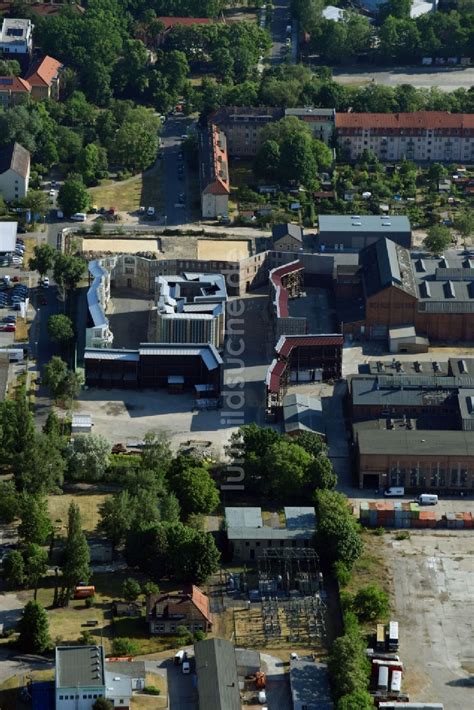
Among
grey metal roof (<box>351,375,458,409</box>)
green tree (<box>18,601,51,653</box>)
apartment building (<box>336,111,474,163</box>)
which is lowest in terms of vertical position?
green tree (<box>18,601,51,653</box>)

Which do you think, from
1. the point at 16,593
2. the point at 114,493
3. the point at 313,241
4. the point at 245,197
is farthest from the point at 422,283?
the point at 16,593

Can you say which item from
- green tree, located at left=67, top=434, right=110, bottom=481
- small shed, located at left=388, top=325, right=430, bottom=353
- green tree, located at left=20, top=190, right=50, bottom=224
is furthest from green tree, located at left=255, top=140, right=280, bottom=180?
green tree, located at left=67, top=434, right=110, bottom=481

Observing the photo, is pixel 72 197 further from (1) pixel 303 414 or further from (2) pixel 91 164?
(1) pixel 303 414

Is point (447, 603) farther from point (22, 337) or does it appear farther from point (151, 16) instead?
point (151, 16)

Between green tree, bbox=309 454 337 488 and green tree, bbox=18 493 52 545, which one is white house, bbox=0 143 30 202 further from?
green tree, bbox=18 493 52 545

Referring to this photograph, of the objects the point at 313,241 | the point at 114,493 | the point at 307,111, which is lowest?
the point at 114,493

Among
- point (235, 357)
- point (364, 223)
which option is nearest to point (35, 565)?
point (235, 357)
